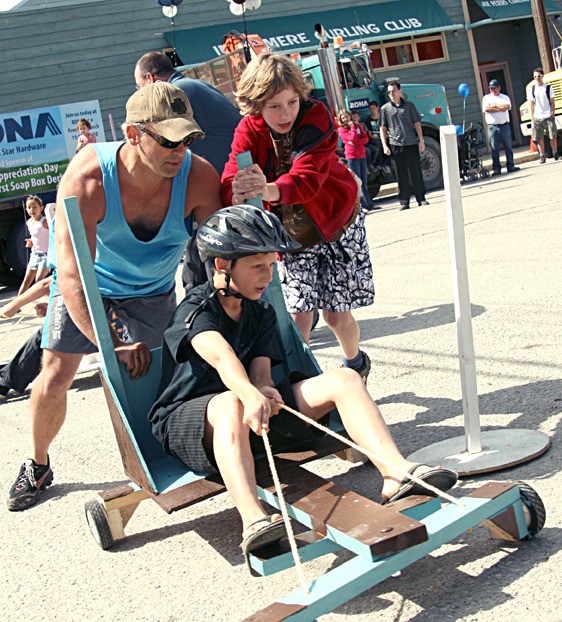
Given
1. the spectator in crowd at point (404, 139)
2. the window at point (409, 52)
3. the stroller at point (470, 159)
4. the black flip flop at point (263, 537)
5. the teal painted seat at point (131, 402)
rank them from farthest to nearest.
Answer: the window at point (409, 52)
the stroller at point (470, 159)
the spectator in crowd at point (404, 139)
the teal painted seat at point (131, 402)
the black flip flop at point (263, 537)

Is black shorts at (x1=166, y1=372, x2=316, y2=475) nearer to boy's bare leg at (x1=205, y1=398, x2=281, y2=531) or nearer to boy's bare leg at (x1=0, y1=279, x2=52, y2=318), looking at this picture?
boy's bare leg at (x1=205, y1=398, x2=281, y2=531)

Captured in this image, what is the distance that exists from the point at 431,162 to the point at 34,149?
7.50m

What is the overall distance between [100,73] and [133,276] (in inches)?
735

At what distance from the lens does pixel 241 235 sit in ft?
11.7

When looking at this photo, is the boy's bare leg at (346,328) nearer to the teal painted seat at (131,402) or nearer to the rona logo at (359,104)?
the teal painted seat at (131,402)

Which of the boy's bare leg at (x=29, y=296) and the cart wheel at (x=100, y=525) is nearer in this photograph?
the cart wheel at (x=100, y=525)

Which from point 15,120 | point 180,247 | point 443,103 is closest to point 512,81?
point 443,103

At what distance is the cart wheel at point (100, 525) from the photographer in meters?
3.82

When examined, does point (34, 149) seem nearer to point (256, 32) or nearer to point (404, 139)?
point (404, 139)

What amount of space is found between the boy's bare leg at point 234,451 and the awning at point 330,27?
64.0 feet

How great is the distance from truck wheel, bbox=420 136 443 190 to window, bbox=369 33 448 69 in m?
7.45

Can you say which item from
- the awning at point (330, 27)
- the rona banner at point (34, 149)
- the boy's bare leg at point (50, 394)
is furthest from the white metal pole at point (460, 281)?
the awning at point (330, 27)

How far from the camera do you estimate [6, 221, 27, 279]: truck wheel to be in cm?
1617

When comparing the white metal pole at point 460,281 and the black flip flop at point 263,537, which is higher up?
the white metal pole at point 460,281
